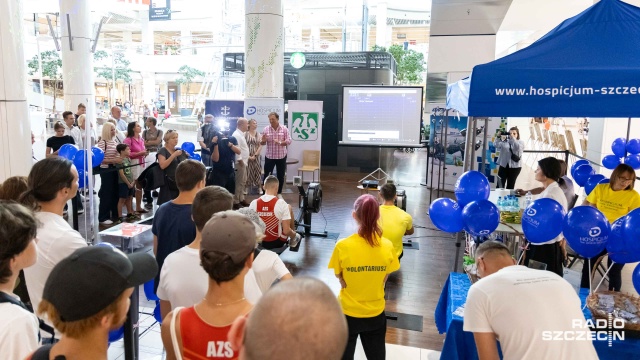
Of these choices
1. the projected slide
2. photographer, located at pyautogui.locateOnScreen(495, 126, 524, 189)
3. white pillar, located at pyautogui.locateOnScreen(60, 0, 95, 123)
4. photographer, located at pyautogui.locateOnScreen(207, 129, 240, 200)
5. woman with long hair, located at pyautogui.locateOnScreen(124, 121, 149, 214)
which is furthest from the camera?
white pillar, located at pyautogui.locateOnScreen(60, 0, 95, 123)

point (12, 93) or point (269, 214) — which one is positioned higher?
point (12, 93)

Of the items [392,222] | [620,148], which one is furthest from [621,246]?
[620,148]

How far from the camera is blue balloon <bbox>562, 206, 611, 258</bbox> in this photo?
2.97 m

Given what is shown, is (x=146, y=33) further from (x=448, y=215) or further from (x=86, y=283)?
(x=86, y=283)

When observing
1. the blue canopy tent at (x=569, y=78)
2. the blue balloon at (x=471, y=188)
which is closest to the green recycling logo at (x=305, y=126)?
the blue balloon at (x=471, y=188)

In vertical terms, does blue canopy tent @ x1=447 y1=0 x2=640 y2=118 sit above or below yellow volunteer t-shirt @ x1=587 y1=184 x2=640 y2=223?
above

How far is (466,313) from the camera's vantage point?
189cm

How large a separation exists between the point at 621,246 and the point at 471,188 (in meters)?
1.14

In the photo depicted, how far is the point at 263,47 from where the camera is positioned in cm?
902

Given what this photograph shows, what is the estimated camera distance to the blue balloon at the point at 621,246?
117 inches

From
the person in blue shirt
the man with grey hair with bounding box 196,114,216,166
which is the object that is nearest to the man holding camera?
the man with grey hair with bounding box 196,114,216,166

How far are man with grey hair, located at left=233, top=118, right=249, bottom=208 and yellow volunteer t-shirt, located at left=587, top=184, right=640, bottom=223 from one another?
5.15 meters

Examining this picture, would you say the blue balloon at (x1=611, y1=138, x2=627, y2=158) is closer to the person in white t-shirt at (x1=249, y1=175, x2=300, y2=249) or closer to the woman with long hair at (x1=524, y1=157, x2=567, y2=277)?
the woman with long hair at (x1=524, y1=157, x2=567, y2=277)

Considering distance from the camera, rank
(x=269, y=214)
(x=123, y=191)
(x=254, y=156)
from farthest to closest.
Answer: (x=254, y=156) < (x=123, y=191) < (x=269, y=214)
